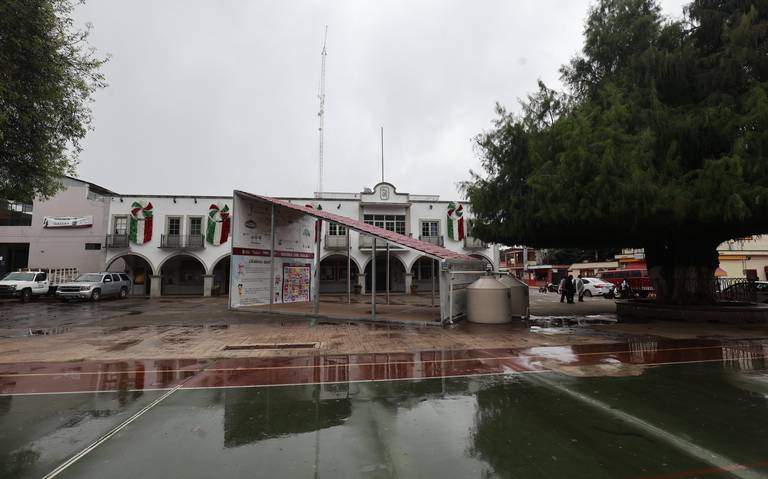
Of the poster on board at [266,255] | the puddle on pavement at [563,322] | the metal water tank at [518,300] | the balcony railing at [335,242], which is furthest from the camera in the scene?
the balcony railing at [335,242]

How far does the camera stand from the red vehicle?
2677cm

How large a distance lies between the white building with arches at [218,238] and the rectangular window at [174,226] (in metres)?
0.07

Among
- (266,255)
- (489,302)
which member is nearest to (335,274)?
(266,255)

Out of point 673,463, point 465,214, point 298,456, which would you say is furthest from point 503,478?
point 465,214

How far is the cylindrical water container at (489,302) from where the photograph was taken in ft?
42.8

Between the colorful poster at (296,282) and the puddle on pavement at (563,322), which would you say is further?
the colorful poster at (296,282)

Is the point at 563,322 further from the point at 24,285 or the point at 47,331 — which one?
the point at 24,285

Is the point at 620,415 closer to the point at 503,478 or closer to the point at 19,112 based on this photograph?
the point at 503,478

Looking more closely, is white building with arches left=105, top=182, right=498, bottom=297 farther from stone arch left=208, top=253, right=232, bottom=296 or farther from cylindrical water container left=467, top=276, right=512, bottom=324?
cylindrical water container left=467, top=276, right=512, bottom=324

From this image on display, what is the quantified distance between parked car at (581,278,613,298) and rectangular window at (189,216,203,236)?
28338mm

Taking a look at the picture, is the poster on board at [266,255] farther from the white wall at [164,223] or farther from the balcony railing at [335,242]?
the white wall at [164,223]

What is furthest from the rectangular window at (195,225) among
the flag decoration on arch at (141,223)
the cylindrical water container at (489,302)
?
the cylindrical water container at (489,302)

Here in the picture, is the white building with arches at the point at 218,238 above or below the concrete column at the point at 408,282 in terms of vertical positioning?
above

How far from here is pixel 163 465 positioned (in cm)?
351
